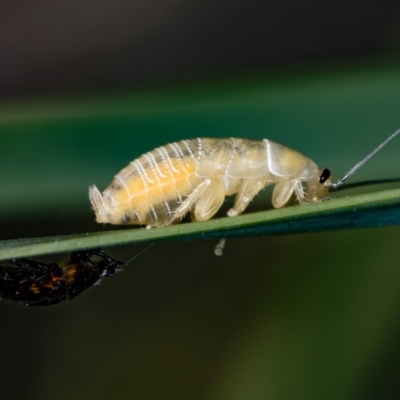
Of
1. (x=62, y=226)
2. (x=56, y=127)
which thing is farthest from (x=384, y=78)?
(x=62, y=226)

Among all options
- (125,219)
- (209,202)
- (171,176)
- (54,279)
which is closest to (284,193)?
(209,202)

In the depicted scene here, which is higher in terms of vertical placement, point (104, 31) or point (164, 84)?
point (104, 31)

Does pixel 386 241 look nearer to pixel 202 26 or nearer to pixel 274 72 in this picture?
pixel 274 72

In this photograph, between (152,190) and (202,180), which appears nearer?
(152,190)

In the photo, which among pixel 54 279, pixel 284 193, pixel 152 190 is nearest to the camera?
pixel 152 190

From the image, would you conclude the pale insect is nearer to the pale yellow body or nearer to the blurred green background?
the pale yellow body

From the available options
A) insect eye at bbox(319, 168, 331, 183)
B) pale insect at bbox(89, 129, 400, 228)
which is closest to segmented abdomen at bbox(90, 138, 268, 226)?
pale insect at bbox(89, 129, 400, 228)

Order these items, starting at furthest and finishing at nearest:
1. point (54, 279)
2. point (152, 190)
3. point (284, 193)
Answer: point (284, 193) < point (54, 279) < point (152, 190)

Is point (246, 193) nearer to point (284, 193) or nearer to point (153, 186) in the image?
point (284, 193)
